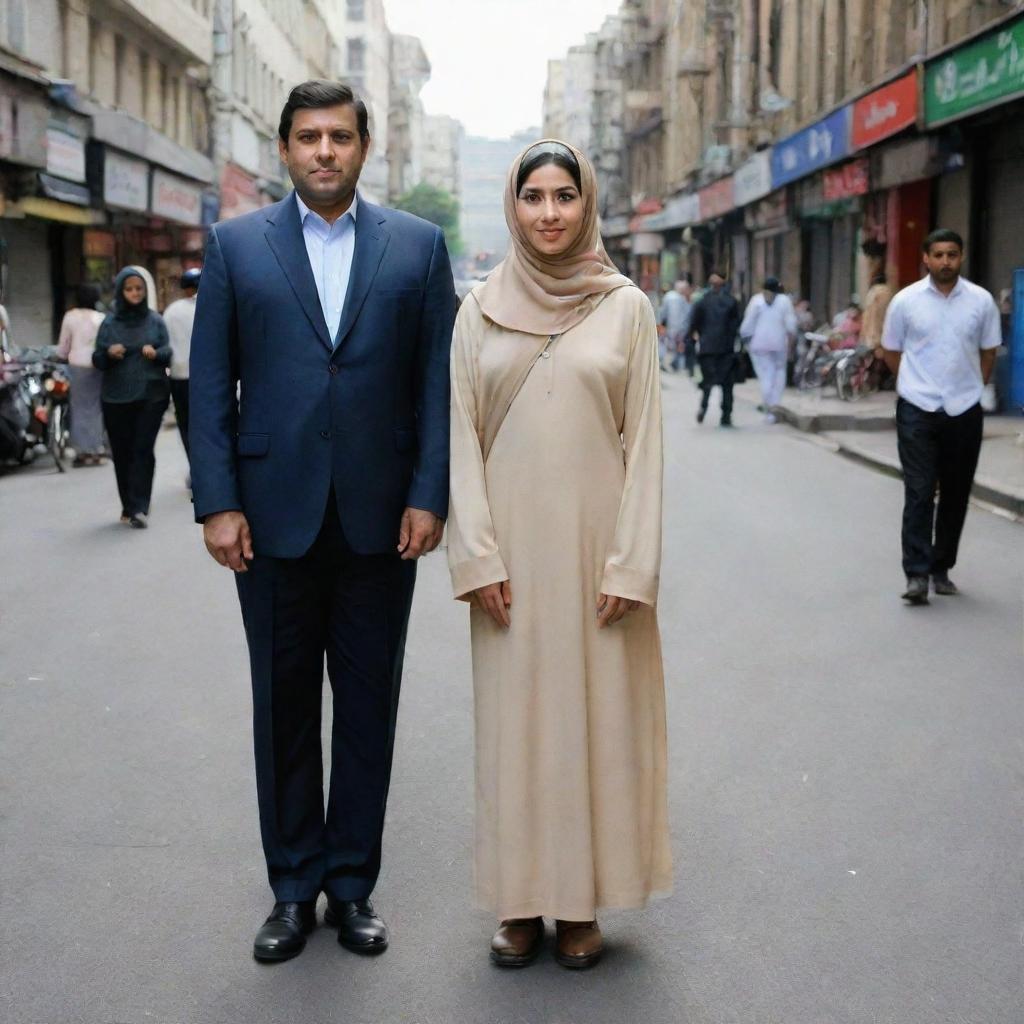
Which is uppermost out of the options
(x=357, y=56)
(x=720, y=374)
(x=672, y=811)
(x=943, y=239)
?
(x=357, y=56)

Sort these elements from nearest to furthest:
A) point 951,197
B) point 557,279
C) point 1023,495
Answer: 1. point 557,279
2. point 1023,495
3. point 951,197

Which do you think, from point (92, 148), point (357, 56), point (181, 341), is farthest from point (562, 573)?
point (357, 56)

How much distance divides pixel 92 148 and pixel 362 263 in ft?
72.4

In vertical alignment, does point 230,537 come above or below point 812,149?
below

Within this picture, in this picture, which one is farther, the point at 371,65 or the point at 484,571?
the point at 371,65

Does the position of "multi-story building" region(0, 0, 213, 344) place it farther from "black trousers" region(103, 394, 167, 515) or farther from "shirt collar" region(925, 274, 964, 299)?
"shirt collar" region(925, 274, 964, 299)

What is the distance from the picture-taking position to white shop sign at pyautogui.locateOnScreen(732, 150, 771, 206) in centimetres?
3072

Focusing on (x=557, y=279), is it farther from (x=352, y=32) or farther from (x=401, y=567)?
(x=352, y=32)

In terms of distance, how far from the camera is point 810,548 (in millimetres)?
10203

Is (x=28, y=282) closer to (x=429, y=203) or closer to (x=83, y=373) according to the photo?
(x=83, y=373)

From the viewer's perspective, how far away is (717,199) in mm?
37406

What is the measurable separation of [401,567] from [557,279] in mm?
802

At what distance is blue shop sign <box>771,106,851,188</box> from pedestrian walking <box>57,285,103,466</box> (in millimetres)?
12111

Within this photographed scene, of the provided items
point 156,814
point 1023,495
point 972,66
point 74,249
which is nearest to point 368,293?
point 156,814
